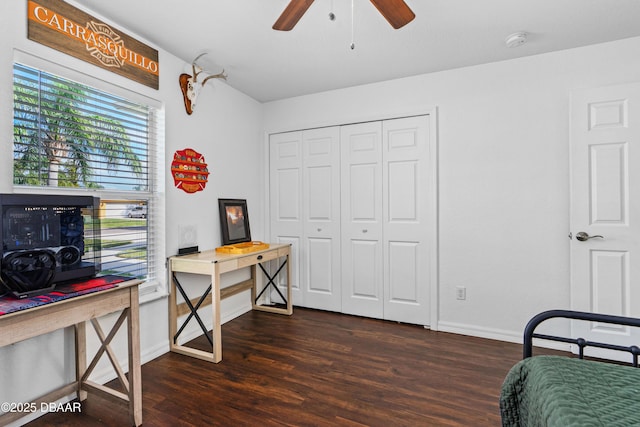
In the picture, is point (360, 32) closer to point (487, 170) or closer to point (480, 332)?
point (487, 170)

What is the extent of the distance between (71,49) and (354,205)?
2579 millimetres

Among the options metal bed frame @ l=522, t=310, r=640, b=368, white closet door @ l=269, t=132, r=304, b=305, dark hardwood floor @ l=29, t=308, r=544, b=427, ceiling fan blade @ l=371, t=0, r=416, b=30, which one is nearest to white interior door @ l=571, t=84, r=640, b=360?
dark hardwood floor @ l=29, t=308, r=544, b=427

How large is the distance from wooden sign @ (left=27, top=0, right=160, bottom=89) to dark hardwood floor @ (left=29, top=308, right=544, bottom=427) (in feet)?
7.05

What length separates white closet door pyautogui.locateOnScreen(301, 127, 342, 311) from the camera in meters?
3.49

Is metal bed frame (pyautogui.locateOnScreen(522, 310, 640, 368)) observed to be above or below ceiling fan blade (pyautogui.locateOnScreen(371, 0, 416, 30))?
below

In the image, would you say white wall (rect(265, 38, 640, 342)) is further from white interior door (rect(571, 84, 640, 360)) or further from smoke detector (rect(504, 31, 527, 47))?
smoke detector (rect(504, 31, 527, 47))

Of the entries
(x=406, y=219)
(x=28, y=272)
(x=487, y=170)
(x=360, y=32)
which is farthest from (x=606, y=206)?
(x=28, y=272)

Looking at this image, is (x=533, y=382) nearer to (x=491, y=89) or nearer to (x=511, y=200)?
(x=511, y=200)

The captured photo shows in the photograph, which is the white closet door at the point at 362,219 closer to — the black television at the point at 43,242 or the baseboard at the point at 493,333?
the baseboard at the point at 493,333

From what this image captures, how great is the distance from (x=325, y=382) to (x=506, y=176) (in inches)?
89.8

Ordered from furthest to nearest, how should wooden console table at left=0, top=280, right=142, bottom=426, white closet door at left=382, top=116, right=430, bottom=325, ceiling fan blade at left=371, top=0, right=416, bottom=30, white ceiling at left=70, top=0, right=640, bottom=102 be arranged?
white closet door at left=382, top=116, right=430, bottom=325 → white ceiling at left=70, top=0, right=640, bottom=102 → ceiling fan blade at left=371, top=0, right=416, bottom=30 → wooden console table at left=0, top=280, right=142, bottom=426

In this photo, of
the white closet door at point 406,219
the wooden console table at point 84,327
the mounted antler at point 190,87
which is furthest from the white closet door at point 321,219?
the wooden console table at point 84,327

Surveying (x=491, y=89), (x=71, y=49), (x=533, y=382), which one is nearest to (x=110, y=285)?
(x=71, y=49)

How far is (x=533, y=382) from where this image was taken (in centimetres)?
105
